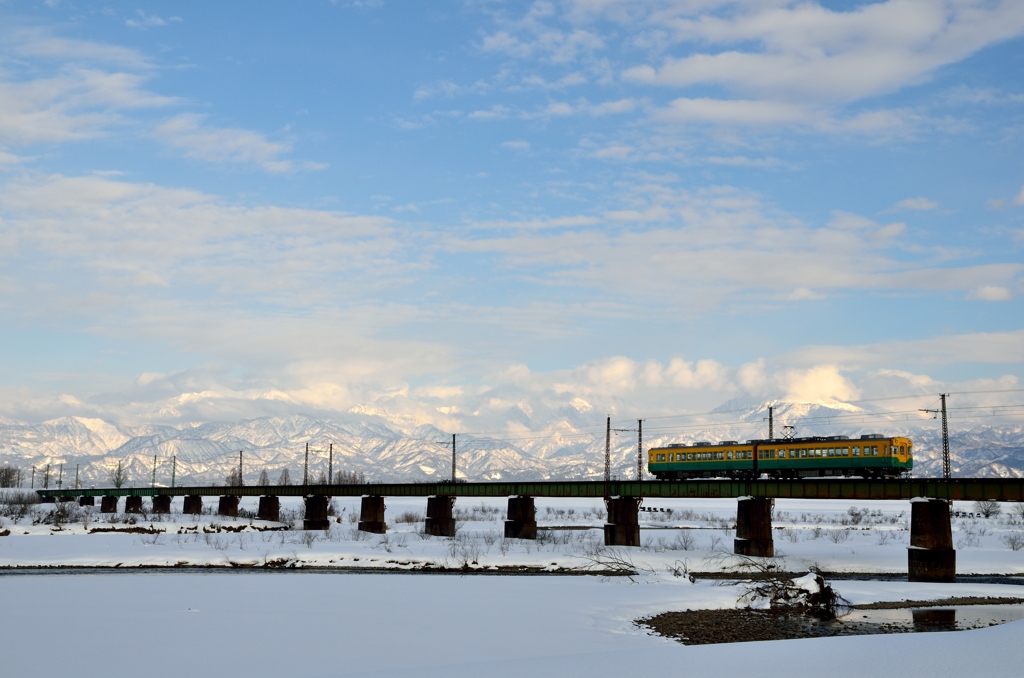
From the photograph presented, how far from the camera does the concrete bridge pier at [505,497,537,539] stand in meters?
73.9

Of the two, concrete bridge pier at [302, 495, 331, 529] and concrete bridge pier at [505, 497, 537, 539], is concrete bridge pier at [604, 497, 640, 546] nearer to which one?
concrete bridge pier at [505, 497, 537, 539]

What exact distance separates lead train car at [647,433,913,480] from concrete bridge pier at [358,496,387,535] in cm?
2755

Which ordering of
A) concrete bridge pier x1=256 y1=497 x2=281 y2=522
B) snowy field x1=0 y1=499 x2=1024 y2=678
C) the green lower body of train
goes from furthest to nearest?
concrete bridge pier x1=256 y1=497 x2=281 y2=522 < the green lower body of train < snowy field x1=0 y1=499 x2=1024 y2=678

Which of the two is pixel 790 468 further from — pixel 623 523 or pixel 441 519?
pixel 441 519

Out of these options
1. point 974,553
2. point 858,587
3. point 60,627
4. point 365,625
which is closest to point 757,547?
point 974,553

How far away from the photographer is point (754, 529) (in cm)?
5981

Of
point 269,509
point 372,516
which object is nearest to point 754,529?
point 372,516

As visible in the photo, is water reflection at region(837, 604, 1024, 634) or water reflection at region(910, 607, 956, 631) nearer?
water reflection at region(837, 604, 1024, 634)

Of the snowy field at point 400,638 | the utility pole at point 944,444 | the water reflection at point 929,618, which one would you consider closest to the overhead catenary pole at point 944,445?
the utility pole at point 944,444

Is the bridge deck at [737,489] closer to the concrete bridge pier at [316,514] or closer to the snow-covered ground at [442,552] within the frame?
the concrete bridge pier at [316,514]

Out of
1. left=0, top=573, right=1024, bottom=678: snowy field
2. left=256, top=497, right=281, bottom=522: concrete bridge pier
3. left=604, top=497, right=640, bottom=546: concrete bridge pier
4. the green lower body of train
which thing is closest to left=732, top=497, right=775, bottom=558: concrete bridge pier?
left=604, top=497, right=640, bottom=546: concrete bridge pier

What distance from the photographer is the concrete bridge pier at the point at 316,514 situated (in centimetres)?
8788

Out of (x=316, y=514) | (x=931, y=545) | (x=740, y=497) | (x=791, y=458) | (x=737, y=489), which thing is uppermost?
(x=791, y=458)

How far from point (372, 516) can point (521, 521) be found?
15.9 metres
